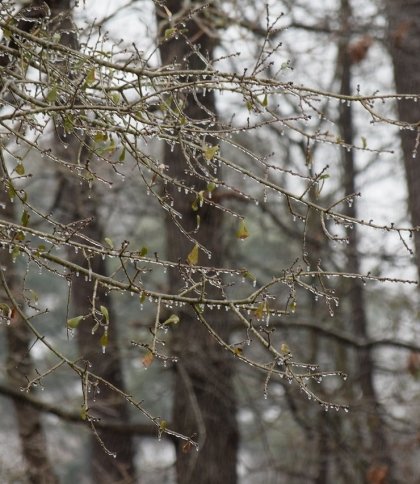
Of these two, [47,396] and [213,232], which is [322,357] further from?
[47,396]

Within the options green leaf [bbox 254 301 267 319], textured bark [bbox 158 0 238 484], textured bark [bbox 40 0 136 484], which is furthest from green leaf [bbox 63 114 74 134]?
textured bark [bbox 40 0 136 484]

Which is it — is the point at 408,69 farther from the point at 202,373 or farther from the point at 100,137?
the point at 100,137

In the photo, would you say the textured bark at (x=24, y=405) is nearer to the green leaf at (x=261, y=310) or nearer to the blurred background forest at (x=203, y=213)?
the blurred background forest at (x=203, y=213)

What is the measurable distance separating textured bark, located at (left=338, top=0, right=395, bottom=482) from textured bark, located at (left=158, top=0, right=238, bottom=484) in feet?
4.61

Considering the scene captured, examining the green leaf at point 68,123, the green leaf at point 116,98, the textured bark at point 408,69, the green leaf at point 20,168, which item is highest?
the textured bark at point 408,69

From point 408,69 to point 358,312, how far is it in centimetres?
522

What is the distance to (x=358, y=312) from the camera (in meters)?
14.0

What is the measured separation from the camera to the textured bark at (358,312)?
35.3 ft

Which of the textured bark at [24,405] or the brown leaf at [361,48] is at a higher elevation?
the brown leaf at [361,48]

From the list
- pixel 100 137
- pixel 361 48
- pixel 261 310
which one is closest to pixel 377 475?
pixel 361 48

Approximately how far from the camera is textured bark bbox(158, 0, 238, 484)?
8883 mm

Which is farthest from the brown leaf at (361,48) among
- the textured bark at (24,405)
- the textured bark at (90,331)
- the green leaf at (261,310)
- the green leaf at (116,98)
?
the green leaf at (261,310)

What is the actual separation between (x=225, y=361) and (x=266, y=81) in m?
5.72

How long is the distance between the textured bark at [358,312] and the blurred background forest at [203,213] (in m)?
0.04
